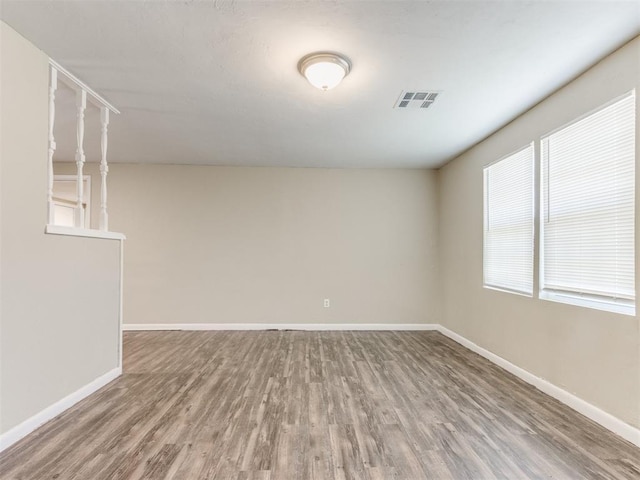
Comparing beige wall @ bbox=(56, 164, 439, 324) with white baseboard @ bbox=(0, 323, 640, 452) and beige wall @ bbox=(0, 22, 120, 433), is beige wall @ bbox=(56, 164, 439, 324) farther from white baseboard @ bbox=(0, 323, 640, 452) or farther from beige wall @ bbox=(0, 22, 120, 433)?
beige wall @ bbox=(0, 22, 120, 433)

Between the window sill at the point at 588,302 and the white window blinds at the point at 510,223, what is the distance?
24cm

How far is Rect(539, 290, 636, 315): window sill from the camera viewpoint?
2166 millimetres

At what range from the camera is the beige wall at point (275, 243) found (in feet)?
16.8

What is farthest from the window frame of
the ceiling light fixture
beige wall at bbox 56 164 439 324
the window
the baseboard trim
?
the window

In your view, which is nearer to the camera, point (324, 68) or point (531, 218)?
point (324, 68)

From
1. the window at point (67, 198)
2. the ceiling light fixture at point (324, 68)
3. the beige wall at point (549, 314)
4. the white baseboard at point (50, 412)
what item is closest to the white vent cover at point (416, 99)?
the ceiling light fixture at point (324, 68)

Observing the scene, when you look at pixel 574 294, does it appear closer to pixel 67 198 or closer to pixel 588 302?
pixel 588 302

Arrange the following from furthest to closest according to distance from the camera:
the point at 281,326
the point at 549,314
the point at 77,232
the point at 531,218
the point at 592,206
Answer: the point at 281,326 → the point at 531,218 → the point at 549,314 → the point at 77,232 → the point at 592,206

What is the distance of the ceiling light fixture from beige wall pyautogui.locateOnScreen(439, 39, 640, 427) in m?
1.73

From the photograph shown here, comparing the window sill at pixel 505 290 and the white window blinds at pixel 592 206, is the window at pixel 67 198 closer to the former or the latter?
the window sill at pixel 505 290

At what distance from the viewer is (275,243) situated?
5.25 metres

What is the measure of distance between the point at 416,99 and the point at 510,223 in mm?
Result: 1628

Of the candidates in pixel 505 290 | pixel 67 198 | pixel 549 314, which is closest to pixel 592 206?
pixel 549 314

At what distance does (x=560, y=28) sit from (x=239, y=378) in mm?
3442
